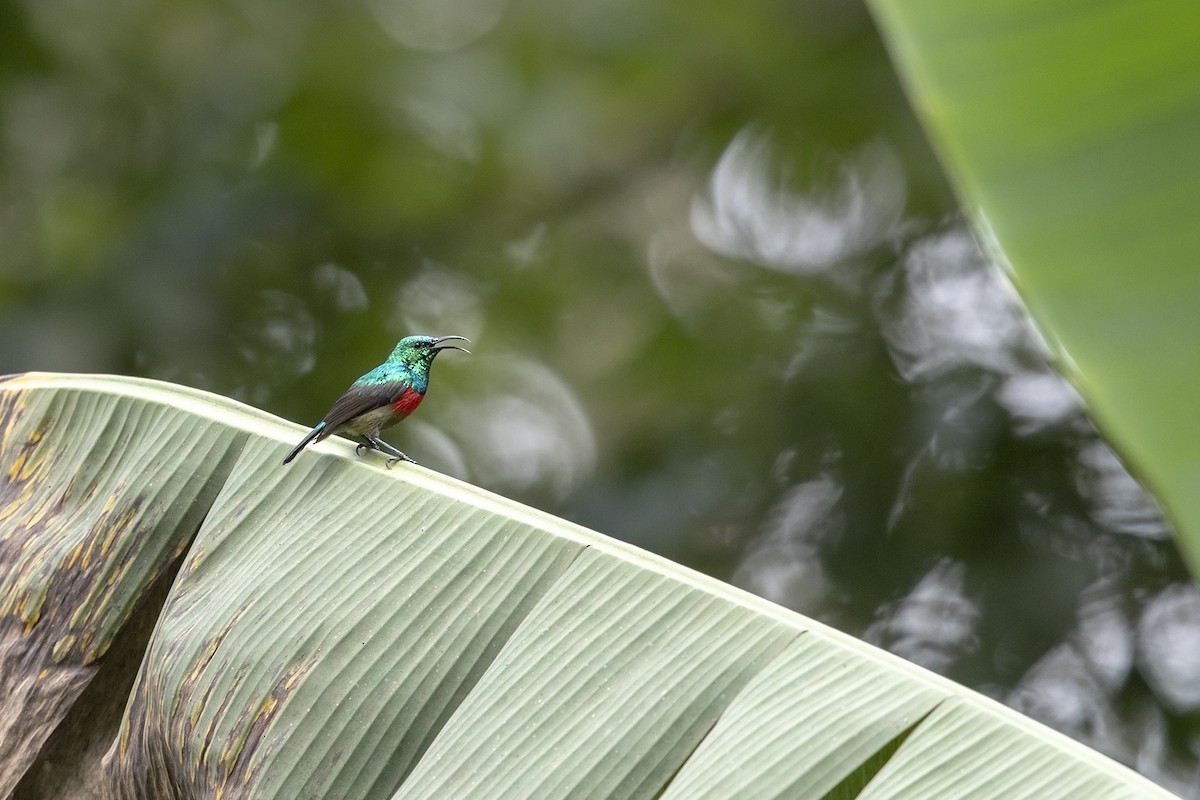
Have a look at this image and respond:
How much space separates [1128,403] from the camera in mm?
643

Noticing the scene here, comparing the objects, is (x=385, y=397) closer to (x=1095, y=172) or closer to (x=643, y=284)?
(x=1095, y=172)

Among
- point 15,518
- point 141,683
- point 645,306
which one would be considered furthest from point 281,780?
point 645,306

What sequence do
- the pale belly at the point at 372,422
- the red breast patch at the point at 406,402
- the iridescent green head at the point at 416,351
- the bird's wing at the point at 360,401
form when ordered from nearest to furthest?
the bird's wing at the point at 360,401 → the pale belly at the point at 372,422 → the red breast patch at the point at 406,402 → the iridescent green head at the point at 416,351

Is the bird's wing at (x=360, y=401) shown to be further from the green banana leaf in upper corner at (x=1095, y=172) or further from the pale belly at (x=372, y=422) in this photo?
the green banana leaf in upper corner at (x=1095, y=172)

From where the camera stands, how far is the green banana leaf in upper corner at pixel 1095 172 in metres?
0.65

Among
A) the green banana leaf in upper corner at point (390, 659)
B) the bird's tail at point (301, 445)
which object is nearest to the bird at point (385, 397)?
the bird's tail at point (301, 445)

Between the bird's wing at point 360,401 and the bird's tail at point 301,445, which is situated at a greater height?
the bird's tail at point 301,445

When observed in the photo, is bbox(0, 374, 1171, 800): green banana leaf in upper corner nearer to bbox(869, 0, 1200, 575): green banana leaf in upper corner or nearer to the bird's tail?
the bird's tail

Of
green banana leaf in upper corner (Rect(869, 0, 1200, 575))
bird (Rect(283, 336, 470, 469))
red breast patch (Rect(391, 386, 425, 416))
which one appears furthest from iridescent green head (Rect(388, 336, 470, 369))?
green banana leaf in upper corner (Rect(869, 0, 1200, 575))

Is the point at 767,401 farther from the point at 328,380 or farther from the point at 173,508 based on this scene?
the point at 173,508

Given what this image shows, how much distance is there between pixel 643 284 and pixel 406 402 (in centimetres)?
386

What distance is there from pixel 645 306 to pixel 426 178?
5.27 feet

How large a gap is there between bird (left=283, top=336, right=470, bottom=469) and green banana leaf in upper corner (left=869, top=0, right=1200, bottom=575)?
2308mm

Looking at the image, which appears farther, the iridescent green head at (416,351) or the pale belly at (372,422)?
the iridescent green head at (416,351)
